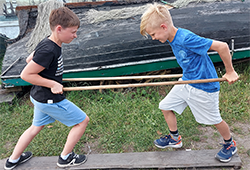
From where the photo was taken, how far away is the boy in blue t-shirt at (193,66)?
1.92 meters

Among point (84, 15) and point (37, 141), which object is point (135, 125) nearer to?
point (37, 141)

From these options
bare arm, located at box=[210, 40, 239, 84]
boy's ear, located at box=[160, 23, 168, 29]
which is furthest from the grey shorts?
boy's ear, located at box=[160, 23, 168, 29]

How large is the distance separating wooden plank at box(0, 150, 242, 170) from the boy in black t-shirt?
0.48 feet

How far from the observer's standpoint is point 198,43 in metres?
1.91

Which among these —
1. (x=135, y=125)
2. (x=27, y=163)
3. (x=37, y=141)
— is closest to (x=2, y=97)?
(x=37, y=141)

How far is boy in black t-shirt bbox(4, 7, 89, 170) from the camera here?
1896 mm

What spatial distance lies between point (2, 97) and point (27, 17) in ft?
6.53

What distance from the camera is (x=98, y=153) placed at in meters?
2.81

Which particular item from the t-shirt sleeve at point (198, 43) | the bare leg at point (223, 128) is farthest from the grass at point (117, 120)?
the t-shirt sleeve at point (198, 43)

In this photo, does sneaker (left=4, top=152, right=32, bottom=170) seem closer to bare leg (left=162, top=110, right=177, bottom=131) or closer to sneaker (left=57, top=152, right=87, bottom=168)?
sneaker (left=57, top=152, right=87, bottom=168)

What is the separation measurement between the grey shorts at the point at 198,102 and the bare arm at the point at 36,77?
1236 millimetres

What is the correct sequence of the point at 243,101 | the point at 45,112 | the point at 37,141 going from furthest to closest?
the point at 243,101 → the point at 37,141 → the point at 45,112

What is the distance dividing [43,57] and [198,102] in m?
1.59

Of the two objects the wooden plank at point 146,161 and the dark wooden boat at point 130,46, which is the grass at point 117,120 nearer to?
the wooden plank at point 146,161
